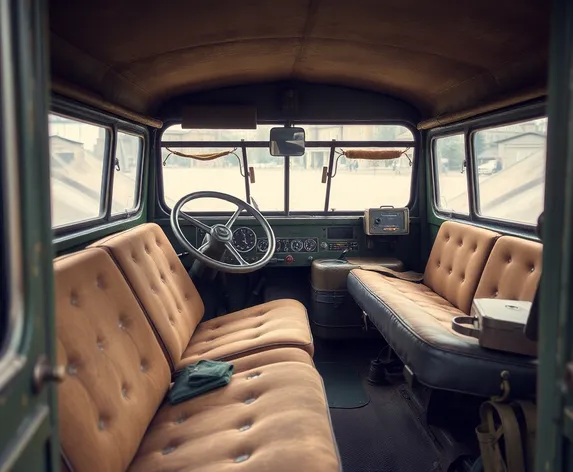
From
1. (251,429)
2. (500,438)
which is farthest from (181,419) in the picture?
(500,438)

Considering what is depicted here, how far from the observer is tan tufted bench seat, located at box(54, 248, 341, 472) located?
1740mm

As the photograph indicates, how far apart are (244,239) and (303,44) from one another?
67.9 inches

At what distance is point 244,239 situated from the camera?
4465 millimetres

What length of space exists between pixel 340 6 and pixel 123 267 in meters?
1.49

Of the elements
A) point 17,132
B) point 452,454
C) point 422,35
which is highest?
point 422,35

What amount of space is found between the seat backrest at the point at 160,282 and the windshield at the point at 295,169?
1166mm

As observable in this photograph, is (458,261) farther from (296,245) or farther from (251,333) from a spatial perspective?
(251,333)

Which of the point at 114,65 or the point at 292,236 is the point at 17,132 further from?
the point at 292,236

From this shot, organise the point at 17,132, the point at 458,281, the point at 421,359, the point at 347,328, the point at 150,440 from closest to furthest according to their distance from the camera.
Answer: the point at 17,132, the point at 150,440, the point at 421,359, the point at 458,281, the point at 347,328

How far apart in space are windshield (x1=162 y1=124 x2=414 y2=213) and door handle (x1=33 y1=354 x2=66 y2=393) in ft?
11.7

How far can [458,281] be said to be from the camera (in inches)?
146

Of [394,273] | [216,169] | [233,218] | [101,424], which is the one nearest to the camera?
[101,424]

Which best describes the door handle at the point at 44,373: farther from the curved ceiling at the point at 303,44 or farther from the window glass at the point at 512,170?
the window glass at the point at 512,170

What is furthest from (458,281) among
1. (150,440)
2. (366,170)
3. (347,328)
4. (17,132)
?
(17,132)
